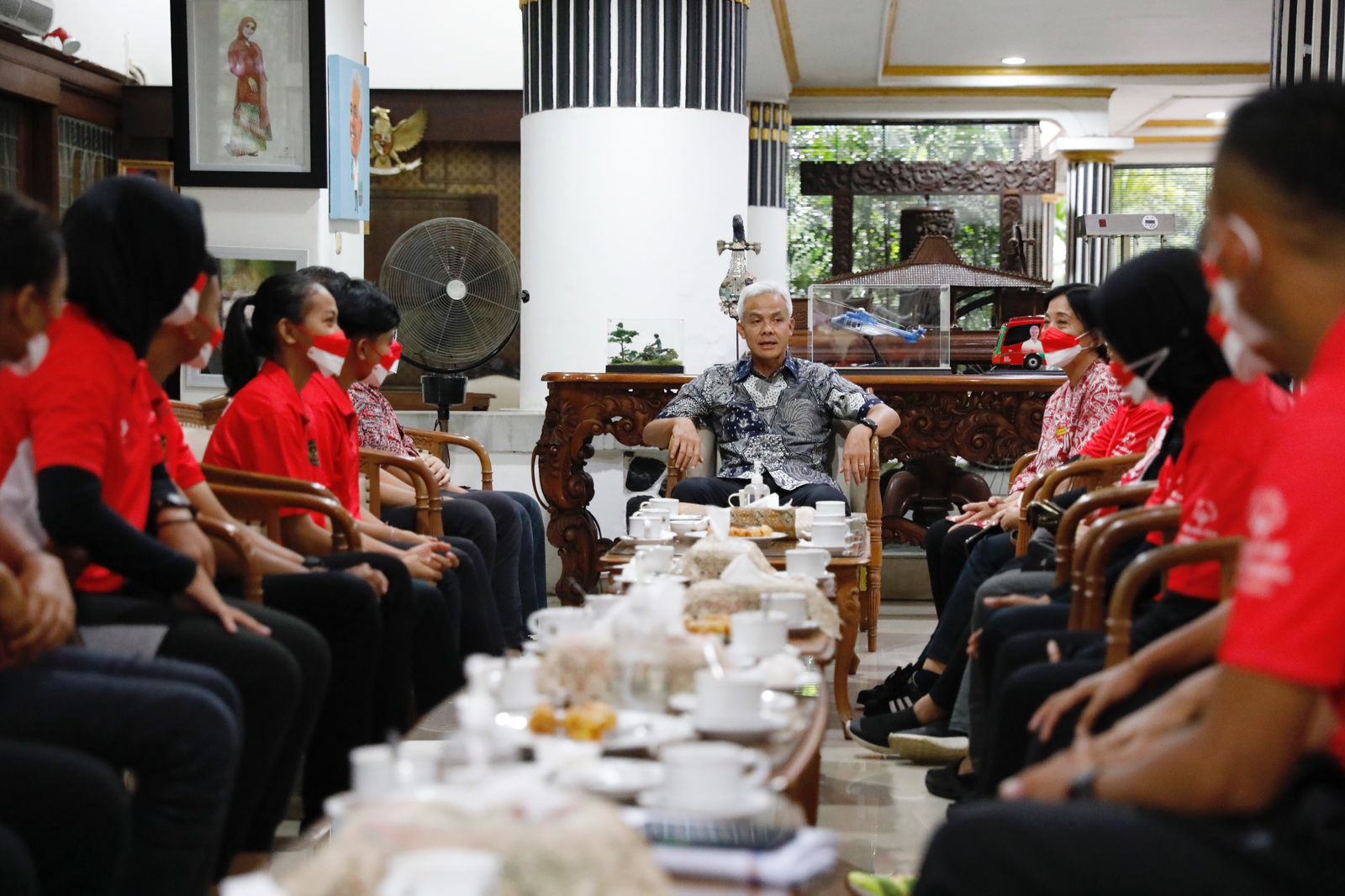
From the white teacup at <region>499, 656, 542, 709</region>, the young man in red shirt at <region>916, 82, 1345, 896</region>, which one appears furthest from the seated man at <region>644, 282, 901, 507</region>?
the young man in red shirt at <region>916, 82, 1345, 896</region>

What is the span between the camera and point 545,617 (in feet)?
8.20

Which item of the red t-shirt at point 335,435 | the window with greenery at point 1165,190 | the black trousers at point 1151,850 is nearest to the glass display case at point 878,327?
the red t-shirt at point 335,435

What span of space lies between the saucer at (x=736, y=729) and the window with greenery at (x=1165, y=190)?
1738 cm

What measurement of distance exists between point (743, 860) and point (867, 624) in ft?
13.2

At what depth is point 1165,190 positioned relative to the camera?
1848 cm

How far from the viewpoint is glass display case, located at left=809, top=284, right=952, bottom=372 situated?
661 cm

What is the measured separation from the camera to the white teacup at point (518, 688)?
2.12 m

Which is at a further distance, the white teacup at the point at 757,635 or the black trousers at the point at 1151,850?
the white teacup at the point at 757,635

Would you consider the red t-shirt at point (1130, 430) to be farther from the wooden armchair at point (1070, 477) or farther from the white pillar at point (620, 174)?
the white pillar at point (620, 174)

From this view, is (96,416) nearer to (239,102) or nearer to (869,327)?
(239,102)

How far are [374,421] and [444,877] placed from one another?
333 centimetres

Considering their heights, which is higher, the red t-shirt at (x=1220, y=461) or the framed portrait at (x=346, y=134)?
the framed portrait at (x=346, y=134)

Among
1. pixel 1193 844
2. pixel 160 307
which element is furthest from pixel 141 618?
pixel 1193 844

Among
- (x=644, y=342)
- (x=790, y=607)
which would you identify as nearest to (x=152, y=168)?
(x=644, y=342)
